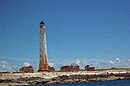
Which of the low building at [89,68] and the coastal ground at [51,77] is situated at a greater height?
the low building at [89,68]

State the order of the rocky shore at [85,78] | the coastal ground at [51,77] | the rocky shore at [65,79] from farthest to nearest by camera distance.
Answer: the rocky shore at [85,78] → the coastal ground at [51,77] → the rocky shore at [65,79]

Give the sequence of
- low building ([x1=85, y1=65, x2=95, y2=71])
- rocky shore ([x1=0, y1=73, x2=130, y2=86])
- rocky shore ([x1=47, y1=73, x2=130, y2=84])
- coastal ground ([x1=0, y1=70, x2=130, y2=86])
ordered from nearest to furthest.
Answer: rocky shore ([x1=0, y1=73, x2=130, y2=86])
coastal ground ([x1=0, y1=70, x2=130, y2=86])
rocky shore ([x1=47, y1=73, x2=130, y2=84])
low building ([x1=85, y1=65, x2=95, y2=71])

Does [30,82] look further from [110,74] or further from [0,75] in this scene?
[110,74]

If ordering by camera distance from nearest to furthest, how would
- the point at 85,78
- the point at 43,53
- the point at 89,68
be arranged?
the point at 43,53
the point at 85,78
the point at 89,68

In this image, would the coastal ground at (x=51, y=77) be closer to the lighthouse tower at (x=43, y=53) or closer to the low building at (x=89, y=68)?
the lighthouse tower at (x=43, y=53)

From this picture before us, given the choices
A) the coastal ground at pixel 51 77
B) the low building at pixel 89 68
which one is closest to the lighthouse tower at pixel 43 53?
the coastal ground at pixel 51 77

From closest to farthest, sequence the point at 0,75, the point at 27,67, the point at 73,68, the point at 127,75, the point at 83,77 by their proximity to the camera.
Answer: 1. the point at 0,75
2. the point at 83,77
3. the point at 127,75
4. the point at 27,67
5. the point at 73,68

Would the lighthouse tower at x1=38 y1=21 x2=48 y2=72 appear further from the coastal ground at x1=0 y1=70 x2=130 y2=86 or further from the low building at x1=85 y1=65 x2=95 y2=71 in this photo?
the low building at x1=85 y1=65 x2=95 y2=71

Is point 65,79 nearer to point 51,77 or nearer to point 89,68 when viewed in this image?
point 51,77

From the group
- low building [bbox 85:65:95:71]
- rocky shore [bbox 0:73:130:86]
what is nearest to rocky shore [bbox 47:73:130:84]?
rocky shore [bbox 0:73:130:86]

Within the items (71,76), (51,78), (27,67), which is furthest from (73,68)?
(51,78)

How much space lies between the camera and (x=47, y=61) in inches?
4198

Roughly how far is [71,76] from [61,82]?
14.9 meters

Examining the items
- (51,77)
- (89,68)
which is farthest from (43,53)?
(89,68)
